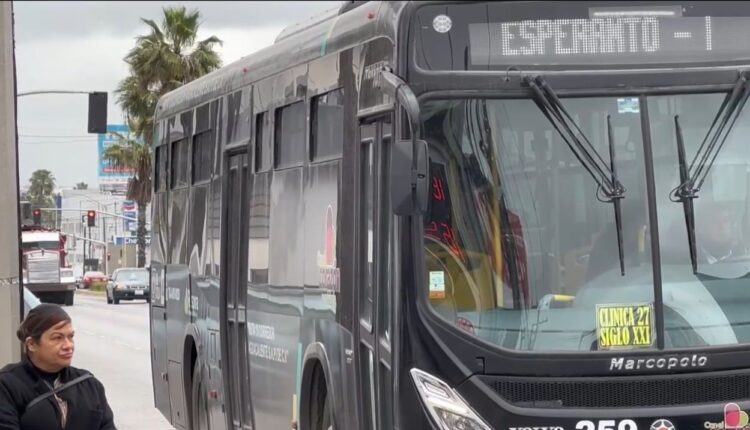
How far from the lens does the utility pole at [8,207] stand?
11.8 metres

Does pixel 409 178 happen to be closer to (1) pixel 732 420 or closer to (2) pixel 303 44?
(1) pixel 732 420

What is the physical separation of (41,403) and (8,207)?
20.7ft

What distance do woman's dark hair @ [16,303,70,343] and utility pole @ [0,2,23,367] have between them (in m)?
5.91

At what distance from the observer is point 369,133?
817 centimetres

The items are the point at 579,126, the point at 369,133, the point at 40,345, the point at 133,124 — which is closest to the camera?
the point at 40,345

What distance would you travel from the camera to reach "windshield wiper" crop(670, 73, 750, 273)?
7305 mm

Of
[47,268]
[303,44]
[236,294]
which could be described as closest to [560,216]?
[303,44]

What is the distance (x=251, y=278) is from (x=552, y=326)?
4279 millimetres

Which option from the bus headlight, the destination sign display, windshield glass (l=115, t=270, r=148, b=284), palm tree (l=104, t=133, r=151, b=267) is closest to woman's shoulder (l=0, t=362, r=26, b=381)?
the bus headlight

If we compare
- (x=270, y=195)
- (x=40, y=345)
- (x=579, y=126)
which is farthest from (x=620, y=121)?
(x=270, y=195)

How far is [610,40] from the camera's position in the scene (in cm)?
753

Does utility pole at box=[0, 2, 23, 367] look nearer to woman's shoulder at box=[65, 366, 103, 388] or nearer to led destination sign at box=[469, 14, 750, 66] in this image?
led destination sign at box=[469, 14, 750, 66]

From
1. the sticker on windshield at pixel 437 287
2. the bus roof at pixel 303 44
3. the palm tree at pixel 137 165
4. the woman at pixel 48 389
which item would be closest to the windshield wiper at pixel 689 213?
the sticker on windshield at pixel 437 287

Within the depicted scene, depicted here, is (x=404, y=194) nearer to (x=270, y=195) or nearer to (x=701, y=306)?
(x=701, y=306)
